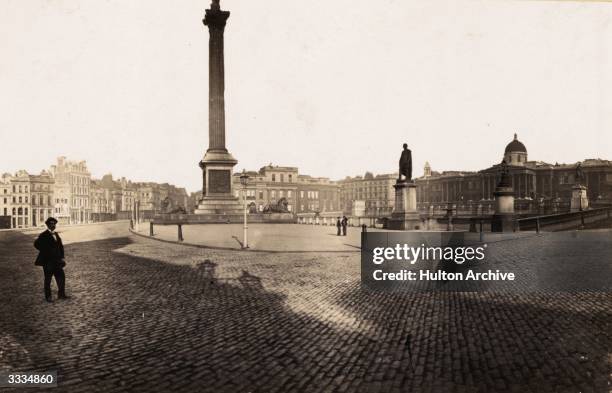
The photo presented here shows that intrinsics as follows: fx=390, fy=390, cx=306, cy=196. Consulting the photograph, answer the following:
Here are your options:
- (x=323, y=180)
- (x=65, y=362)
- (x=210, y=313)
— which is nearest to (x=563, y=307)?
(x=210, y=313)

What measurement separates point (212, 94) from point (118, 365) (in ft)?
108

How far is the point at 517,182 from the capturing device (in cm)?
8506

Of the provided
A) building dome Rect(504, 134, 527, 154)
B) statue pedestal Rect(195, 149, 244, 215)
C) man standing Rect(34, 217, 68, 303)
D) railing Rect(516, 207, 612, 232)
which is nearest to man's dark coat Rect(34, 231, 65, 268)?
man standing Rect(34, 217, 68, 303)

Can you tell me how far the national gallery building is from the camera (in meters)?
70.0

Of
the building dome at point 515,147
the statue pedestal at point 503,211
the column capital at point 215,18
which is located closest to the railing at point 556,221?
the statue pedestal at point 503,211

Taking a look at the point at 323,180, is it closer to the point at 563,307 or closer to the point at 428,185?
the point at 428,185

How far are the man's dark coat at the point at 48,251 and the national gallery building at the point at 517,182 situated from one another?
2431 inches

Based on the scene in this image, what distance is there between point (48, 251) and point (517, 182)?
92790mm

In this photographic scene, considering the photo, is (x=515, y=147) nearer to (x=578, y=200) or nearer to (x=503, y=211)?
(x=578, y=200)

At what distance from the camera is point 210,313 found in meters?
6.91

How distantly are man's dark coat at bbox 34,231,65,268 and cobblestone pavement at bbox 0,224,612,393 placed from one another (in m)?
0.79

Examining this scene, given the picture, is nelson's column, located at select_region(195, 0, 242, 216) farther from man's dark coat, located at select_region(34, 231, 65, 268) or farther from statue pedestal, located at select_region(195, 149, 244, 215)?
man's dark coat, located at select_region(34, 231, 65, 268)

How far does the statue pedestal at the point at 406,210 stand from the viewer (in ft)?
74.4

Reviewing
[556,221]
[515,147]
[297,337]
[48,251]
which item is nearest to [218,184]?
[556,221]
